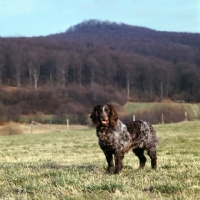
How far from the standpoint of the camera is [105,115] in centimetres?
930

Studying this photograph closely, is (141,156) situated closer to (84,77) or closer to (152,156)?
(152,156)

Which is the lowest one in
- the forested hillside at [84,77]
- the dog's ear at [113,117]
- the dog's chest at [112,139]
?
the dog's chest at [112,139]

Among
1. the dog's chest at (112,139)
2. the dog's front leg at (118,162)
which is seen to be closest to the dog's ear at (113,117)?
the dog's chest at (112,139)

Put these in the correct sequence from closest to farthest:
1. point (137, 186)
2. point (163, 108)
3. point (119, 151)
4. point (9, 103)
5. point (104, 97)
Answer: point (137, 186)
point (119, 151)
point (163, 108)
point (9, 103)
point (104, 97)

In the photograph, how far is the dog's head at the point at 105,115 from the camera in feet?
30.5

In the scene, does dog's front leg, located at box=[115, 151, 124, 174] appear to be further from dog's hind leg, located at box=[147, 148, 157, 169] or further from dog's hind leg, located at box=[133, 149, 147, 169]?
dog's hind leg, located at box=[133, 149, 147, 169]

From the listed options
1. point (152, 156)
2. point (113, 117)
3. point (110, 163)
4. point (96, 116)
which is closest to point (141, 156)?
point (152, 156)

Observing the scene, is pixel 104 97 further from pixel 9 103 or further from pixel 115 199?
pixel 115 199

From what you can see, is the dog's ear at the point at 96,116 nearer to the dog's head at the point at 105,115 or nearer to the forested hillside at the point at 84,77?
the dog's head at the point at 105,115

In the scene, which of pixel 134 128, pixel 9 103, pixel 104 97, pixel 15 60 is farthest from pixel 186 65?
pixel 134 128

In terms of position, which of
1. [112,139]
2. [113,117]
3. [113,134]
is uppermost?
[113,117]

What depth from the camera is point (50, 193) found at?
20.9ft

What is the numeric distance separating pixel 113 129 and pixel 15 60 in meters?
116

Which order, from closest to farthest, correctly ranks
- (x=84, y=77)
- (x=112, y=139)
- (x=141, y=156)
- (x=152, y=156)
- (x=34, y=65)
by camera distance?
1. (x=112, y=139)
2. (x=152, y=156)
3. (x=141, y=156)
4. (x=34, y=65)
5. (x=84, y=77)
